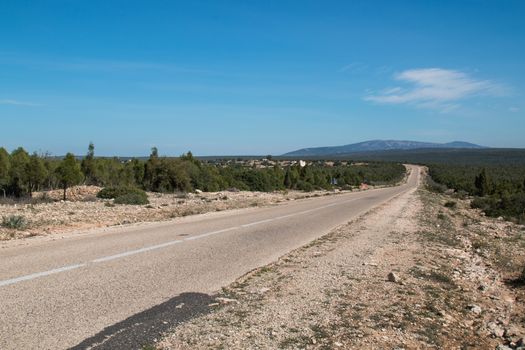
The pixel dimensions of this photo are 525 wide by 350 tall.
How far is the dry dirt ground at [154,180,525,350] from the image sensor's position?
5.17 metres

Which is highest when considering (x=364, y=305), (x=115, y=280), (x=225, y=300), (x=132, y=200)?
(x=115, y=280)

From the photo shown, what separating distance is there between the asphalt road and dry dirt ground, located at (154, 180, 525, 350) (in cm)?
49

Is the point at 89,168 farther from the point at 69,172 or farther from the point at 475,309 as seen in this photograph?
the point at 475,309

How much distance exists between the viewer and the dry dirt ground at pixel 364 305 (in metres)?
5.17

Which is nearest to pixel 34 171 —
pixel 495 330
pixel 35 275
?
pixel 35 275

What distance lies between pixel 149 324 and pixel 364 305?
3082 mm

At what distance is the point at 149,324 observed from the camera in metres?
5.33

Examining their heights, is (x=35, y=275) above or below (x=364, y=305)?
above

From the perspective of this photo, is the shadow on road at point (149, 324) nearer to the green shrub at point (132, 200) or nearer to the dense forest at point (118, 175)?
the green shrub at point (132, 200)

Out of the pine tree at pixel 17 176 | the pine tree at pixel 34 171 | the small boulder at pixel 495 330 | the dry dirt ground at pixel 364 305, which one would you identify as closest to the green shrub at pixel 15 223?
the dry dirt ground at pixel 364 305

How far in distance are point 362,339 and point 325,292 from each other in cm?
→ 199

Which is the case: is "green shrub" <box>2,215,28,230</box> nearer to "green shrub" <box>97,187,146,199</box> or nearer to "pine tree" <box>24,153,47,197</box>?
"green shrub" <box>97,187,146,199</box>

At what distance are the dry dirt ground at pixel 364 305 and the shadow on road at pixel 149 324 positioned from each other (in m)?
0.17

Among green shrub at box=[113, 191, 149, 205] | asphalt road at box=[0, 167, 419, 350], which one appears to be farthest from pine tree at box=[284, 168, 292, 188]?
asphalt road at box=[0, 167, 419, 350]
